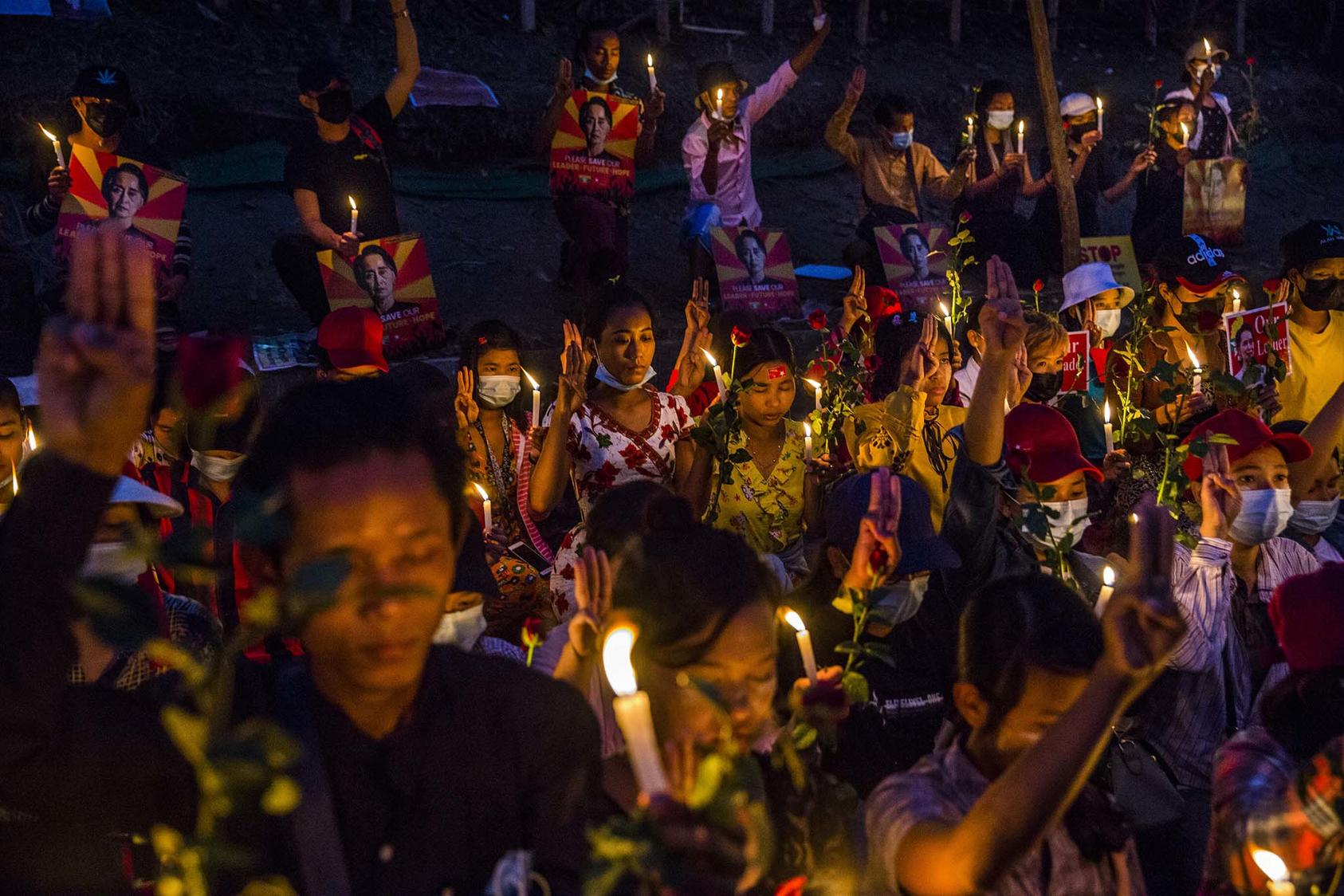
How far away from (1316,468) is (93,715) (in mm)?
4513

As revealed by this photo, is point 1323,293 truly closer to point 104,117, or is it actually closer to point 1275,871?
point 1275,871

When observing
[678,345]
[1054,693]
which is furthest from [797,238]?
[1054,693]

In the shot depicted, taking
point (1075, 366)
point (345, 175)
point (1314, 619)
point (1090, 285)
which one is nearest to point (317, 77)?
point (345, 175)

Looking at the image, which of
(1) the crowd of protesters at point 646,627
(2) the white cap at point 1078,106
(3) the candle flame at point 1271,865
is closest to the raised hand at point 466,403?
(1) the crowd of protesters at point 646,627

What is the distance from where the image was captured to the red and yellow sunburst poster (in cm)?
643

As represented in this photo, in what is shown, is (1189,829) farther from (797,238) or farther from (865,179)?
(797,238)

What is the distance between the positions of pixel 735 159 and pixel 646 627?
24.5 ft

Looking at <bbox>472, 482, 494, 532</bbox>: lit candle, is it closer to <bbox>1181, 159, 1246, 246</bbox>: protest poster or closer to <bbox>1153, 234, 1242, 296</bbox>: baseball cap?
<bbox>1153, 234, 1242, 296</bbox>: baseball cap

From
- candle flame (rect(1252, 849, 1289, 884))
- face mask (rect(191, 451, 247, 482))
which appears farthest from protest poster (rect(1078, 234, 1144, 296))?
candle flame (rect(1252, 849, 1289, 884))

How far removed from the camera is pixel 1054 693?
2.53 metres

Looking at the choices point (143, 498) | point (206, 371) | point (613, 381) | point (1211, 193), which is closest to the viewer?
point (206, 371)

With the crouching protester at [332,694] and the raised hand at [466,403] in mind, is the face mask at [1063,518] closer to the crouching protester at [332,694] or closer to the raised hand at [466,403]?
the raised hand at [466,403]

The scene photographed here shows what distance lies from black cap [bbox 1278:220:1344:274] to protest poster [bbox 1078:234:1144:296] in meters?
2.36

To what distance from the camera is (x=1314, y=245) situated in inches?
259
